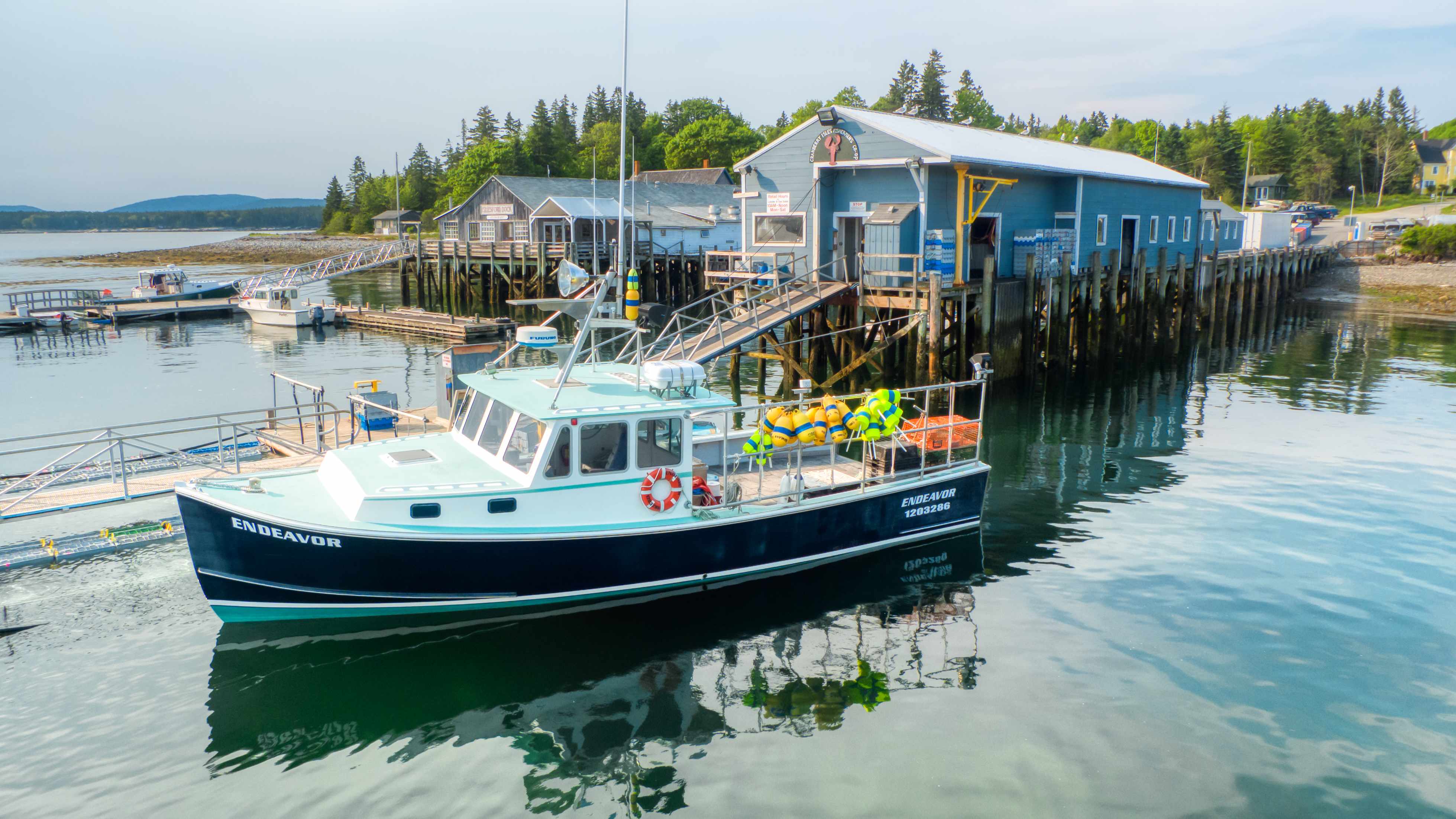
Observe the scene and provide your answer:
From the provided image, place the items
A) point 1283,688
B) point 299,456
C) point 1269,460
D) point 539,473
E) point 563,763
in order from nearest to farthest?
1. point 563,763
2. point 1283,688
3. point 539,473
4. point 299,456
5. point 1269,460

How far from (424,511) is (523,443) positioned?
1.32 metres

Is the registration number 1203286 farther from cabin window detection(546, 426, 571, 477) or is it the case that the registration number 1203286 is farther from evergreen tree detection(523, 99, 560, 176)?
evergreen tree detection(523, 99, 560, 176)

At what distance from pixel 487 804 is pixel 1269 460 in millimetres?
16573

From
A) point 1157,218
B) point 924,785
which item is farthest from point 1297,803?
point 1157,218

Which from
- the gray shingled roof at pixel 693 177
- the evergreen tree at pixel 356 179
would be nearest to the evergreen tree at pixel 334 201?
the evergreen tree at pixel 356 179

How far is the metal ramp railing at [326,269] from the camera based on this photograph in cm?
4719

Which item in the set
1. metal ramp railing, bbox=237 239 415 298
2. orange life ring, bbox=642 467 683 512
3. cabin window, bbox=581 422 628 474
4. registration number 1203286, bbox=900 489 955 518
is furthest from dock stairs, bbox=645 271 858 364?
metal ramp railing, bbox=237 239 415 298

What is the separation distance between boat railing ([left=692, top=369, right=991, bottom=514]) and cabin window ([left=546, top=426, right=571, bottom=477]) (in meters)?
1.64

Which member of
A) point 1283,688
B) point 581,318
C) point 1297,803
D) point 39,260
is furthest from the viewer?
point 39,260

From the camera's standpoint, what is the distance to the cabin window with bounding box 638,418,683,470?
411 inches

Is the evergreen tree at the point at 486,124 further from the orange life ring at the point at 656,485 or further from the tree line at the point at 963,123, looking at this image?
the orange life ring at the point at 656,485

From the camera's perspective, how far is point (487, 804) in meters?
7.39

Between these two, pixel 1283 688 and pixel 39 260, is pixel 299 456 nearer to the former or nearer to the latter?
pixel 1283 688

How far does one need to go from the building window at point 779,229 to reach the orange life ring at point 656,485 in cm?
1542
